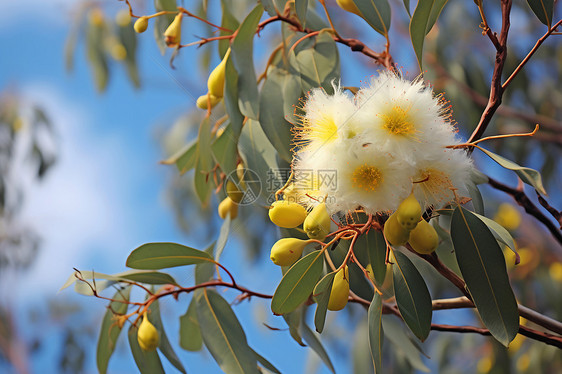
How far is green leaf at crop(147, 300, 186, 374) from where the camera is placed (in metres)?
0.98

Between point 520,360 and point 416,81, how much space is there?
223 cm

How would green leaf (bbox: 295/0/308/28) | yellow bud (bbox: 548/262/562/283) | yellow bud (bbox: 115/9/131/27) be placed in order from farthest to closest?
yellow bud (bbox: 548/262/562/283) < yellow bud (bbox: 115/9/131/27) < green leaf (bbox: 295/0/308/28)

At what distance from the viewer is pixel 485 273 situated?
668 millimetres

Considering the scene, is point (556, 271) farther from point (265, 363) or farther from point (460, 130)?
point (265, 363)

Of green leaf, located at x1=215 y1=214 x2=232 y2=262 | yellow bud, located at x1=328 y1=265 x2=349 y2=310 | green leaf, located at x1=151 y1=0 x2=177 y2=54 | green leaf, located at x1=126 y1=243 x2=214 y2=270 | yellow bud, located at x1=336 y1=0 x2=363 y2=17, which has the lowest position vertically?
yellow bud, located at x1=328 y1=265 x2=349 y2=310

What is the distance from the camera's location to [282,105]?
0.88 metres

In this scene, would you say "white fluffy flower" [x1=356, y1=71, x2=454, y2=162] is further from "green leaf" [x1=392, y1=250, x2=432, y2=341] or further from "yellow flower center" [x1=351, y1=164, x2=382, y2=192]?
"green leaf" [x1=392, y1=250, x2=432, y2=341]

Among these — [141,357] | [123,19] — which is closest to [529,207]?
[141,357]

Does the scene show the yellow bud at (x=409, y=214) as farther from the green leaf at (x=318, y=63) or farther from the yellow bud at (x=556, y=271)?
the yellow bud at (x=556, y=271)

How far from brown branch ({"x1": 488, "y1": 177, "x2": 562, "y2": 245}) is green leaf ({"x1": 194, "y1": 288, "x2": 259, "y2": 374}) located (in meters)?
0.50

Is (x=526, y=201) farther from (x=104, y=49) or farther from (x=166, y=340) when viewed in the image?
(x=104, y=49)

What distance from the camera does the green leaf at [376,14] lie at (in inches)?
33.2

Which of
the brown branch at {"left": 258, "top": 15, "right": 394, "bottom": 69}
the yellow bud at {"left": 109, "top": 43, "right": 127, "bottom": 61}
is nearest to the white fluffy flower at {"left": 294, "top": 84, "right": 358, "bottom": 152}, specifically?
the brown branch at {"left": 258, "top": 15, "right": 394, "bottom": 69}

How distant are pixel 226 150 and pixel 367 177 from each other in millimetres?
420
